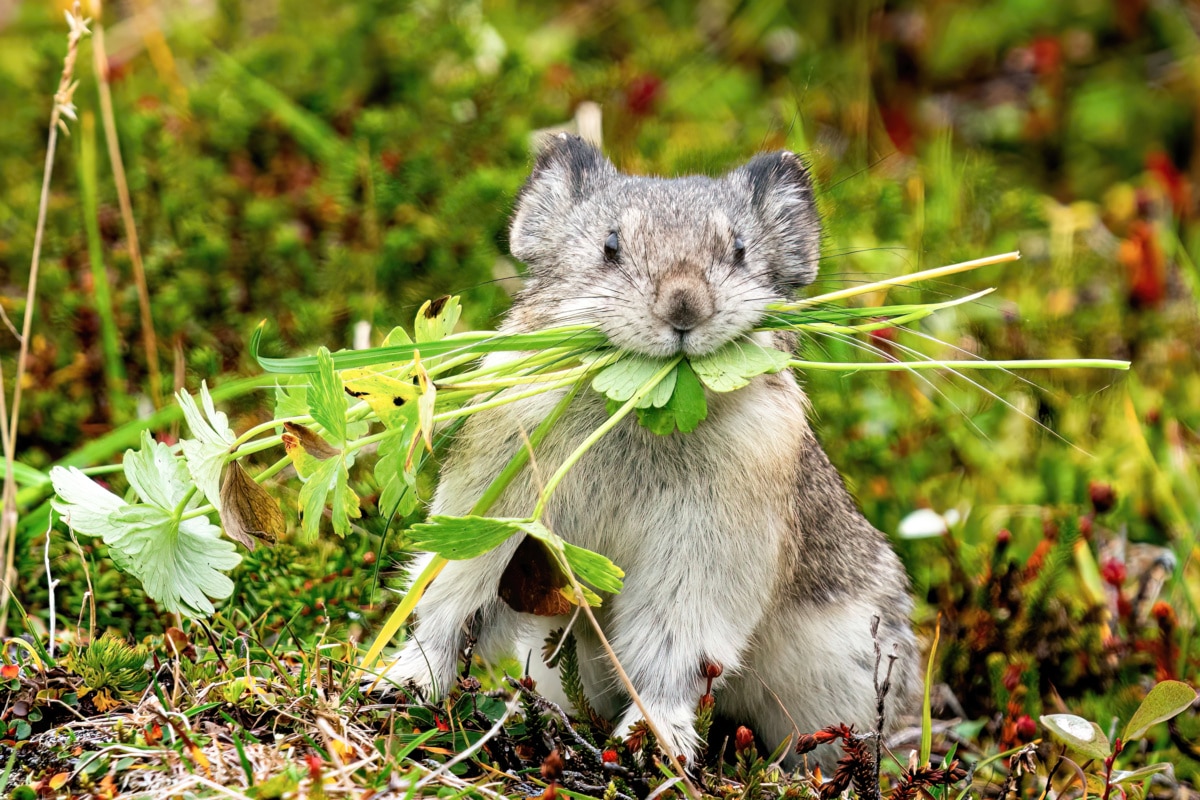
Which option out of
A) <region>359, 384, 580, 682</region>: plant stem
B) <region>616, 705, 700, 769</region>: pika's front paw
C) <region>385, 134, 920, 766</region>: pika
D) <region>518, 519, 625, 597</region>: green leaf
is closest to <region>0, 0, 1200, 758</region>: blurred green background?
<region>385, 134, 920, 766</region>: pika

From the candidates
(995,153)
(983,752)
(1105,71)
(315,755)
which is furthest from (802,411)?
(1105,71)

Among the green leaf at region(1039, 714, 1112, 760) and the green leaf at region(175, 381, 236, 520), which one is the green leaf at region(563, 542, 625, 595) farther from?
the green leaf at region(1039, 714, 1112, 760)

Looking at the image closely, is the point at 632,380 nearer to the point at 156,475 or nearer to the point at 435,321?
the point at 435,321

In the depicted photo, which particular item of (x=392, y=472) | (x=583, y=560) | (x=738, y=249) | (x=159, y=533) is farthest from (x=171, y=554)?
(x=738, y=249)

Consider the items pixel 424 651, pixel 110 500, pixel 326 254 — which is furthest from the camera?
pixel 326 254

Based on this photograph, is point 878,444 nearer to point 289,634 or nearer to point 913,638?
point 913,638
